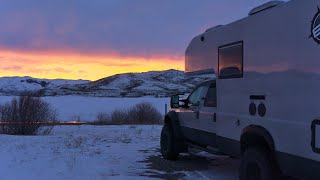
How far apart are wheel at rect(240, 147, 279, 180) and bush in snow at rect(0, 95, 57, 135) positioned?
14183 mm

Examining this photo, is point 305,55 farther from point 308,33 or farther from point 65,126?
point 65,126

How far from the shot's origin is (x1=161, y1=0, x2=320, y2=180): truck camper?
238 inches

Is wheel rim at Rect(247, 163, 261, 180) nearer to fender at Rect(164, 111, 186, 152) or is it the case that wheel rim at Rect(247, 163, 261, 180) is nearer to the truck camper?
the truck camper

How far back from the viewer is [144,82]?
570 ft

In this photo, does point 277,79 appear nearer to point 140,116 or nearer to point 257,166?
point 257,166

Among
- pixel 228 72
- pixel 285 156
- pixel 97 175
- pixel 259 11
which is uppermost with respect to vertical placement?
pixel 259 11

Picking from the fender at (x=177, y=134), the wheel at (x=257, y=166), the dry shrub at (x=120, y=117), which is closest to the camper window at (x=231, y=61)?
the wheel at (x=257, y=166)

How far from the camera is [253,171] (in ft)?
24.8

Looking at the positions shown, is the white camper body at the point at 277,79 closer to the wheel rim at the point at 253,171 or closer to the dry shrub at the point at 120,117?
the wheel rim at the point at 253,171

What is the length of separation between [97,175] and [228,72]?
3265 mm

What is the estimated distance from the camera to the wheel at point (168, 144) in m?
12.4

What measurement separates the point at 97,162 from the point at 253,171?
15.8 ft

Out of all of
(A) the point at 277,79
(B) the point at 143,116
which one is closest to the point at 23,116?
(B) the point at 143,116

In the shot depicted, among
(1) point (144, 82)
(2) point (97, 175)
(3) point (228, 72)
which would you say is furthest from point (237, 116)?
(1) point (144, 82)
